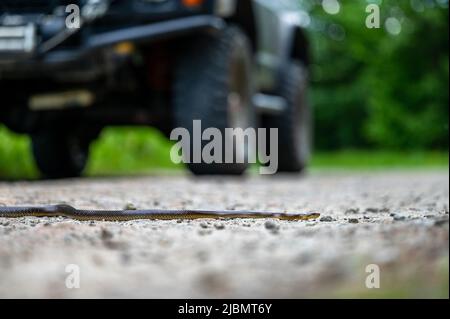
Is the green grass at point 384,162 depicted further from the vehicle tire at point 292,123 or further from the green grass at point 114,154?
the vehicle tire at point 292,123

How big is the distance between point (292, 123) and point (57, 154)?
211 centimetres

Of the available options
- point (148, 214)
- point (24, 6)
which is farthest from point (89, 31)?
Result: point (148, 214)

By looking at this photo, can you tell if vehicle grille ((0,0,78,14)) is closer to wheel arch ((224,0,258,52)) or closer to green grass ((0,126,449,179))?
wheel arch ((224,0,258,52))

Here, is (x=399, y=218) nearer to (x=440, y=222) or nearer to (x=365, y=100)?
(x=440, y=222)

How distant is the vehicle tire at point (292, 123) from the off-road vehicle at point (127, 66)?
0.63m

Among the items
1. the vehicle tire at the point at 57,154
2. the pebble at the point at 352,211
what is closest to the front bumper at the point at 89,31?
the vehicle tire at the point at 57,154

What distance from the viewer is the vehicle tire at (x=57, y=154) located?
762 centimetres

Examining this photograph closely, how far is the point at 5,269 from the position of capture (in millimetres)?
1998

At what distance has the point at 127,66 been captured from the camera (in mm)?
6270
